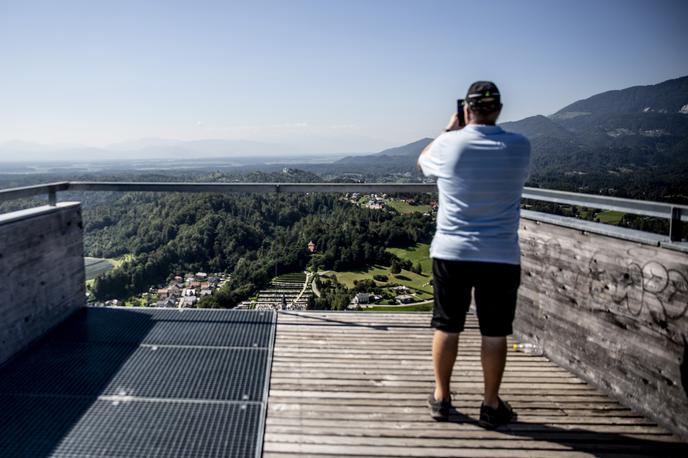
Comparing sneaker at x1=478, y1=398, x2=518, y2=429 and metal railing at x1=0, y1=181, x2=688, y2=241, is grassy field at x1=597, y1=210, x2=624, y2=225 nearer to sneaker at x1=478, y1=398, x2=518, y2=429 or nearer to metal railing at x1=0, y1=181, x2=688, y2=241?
metal railing at x1=0, y1=181, x2=688, y2=241

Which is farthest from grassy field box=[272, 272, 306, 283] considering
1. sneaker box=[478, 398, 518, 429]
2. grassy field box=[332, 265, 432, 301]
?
sneaker box=[478, 398, 518, 429]

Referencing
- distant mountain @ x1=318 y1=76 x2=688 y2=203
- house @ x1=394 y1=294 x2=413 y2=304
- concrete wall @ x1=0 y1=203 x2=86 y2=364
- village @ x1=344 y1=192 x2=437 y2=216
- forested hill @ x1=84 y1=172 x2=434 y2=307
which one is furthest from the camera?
distant mountain @ x1=318 y1=76 x2=688 y2=203

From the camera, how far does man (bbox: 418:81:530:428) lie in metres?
2.04

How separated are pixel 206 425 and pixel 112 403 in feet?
2.22

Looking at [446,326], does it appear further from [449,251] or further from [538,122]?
[538,122]

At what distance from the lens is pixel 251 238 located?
4.82 meters

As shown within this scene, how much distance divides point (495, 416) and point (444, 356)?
1.37 feet

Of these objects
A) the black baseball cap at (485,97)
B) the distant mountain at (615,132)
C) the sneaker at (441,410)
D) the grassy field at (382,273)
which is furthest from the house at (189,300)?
the distant mountain at (615,132)

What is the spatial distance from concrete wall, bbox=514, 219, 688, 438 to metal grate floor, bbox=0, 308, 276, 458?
6.96 feet

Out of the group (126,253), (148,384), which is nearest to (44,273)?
(148,384)

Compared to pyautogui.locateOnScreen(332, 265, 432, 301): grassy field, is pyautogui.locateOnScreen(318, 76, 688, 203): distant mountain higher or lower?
higher

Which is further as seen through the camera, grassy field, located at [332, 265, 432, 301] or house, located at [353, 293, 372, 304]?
grassy field, located at [332, 265, 432, 301]

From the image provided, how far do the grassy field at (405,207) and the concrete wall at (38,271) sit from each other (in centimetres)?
319

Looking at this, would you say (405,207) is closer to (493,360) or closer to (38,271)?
(493,360)
